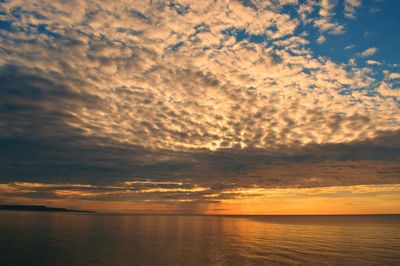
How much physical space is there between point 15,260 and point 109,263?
12.0m

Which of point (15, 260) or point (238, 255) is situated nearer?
point (15, 260)

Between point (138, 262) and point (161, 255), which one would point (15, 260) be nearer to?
point (138, 262)

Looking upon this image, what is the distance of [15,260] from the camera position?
134ft

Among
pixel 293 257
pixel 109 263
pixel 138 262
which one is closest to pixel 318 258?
pixel 293 257

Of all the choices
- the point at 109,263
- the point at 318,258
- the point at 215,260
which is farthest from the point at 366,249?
the point at 109,263

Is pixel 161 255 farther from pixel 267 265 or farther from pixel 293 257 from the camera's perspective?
pixel 293 257

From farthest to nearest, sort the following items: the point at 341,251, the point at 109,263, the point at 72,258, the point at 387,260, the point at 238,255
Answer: the point at 341,251, the point at 238,255, the point at 387,260, the point at 72,258, the point at 109,263

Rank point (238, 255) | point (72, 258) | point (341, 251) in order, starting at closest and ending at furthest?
point (72, 258) → point (238, 255) → point (341, 251)

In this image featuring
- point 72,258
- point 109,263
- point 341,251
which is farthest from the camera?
point 341,251

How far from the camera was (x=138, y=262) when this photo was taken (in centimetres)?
4175

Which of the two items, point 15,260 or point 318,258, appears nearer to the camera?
point 15,260

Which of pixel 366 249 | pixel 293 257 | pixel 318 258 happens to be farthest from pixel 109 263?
pixel 366 249

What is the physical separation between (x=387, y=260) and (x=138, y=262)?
36.0m

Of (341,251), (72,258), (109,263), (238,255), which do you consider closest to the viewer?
(109,263)
